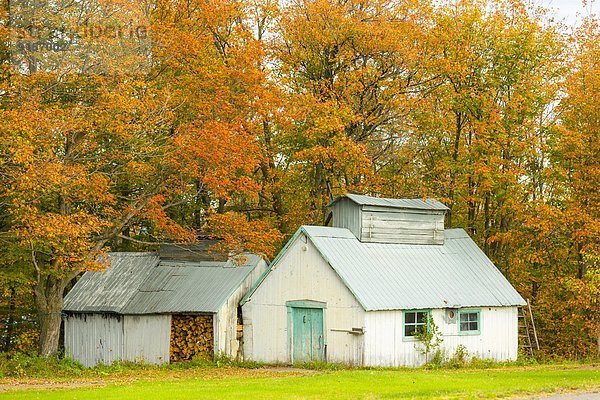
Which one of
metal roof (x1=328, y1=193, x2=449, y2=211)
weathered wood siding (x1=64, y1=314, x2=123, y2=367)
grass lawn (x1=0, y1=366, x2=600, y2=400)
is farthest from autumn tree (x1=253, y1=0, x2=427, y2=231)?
grass lawn (x1=0, y1=366, x2=600, y2=400)

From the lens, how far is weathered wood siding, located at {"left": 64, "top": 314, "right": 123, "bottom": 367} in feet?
111

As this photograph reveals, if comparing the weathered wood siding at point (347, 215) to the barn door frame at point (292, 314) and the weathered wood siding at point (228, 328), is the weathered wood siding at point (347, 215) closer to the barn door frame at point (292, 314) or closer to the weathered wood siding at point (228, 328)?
the barn door frame at point (292, 314)

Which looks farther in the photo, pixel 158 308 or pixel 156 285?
pixel 156 285

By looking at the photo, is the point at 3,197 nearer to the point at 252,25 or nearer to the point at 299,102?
the point at 299,102

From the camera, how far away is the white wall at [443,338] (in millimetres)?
28844

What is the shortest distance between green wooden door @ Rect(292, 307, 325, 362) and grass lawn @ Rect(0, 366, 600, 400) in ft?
6.39

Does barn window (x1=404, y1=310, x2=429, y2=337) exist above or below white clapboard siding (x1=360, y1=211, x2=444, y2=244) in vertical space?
below

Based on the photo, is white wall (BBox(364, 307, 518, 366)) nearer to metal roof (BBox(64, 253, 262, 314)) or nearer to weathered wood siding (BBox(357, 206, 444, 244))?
weathered wood siding (BBox(357, 206, 444, 244))

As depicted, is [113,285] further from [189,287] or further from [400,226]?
[400,226]

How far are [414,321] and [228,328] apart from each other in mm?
6639

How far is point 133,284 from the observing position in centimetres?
3472

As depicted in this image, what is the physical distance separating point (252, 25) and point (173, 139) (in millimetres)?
11392

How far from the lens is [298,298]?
30734 mm

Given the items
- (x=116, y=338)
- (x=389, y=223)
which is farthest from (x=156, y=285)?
(x=389, y=223)
